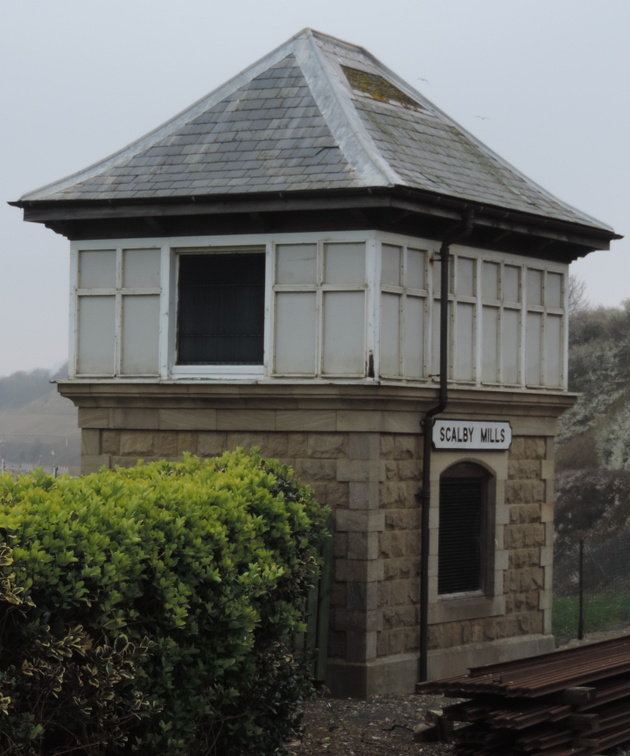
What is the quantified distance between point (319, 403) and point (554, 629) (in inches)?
389

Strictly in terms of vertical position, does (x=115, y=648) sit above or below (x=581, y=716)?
above

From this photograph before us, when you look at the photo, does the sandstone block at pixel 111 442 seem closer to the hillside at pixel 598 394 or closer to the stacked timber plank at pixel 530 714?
the stacked timber plank at pixel 530 714

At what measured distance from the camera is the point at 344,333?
14672 millimetres

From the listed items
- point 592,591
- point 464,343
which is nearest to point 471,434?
point 464,343

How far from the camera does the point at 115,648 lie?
26.1ft

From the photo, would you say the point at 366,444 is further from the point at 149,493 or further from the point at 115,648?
the point at 115,648

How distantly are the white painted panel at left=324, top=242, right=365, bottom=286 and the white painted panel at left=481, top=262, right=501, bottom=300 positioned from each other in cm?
215

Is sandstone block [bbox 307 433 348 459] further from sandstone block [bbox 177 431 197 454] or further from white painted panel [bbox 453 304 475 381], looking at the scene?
white painted panel [bbox 453 304 475 381]

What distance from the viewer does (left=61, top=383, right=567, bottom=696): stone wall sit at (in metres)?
14.5

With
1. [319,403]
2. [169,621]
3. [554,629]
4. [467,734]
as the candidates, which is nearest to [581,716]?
[467,734]

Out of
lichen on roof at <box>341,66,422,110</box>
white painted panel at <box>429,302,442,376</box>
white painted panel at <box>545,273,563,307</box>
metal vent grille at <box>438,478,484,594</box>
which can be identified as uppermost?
lichen on roof at <box>341,66,422,110</box>

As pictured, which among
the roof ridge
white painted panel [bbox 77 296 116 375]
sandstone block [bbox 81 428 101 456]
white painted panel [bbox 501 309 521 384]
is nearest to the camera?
the roof ridge

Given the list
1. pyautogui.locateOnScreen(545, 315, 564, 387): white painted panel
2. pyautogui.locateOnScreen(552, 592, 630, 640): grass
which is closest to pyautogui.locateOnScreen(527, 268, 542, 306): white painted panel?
pyautogui.locateOnScreen(545, 315, 564, 387): white painted panel

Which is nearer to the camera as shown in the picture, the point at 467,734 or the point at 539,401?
the point at 467,734
